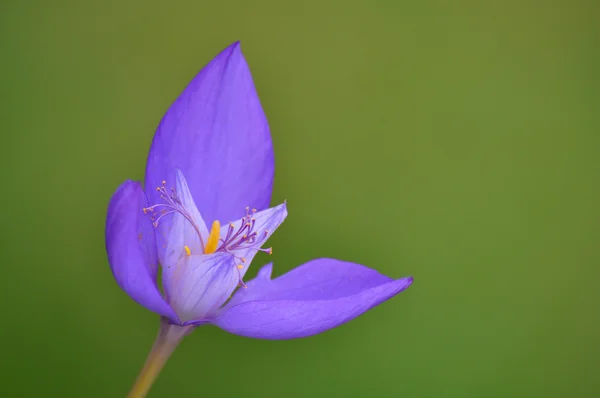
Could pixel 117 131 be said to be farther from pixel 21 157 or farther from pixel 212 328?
pixel 212 328

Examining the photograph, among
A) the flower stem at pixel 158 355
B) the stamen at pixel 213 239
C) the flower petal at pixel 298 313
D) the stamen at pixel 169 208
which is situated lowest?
the flower stem at pixel 158 355

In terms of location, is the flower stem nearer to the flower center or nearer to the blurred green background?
the flower center

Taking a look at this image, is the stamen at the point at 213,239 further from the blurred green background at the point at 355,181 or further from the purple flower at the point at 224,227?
the blurred green background at the point at 355,181

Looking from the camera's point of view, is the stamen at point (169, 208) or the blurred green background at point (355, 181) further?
the blurred green background at point (355, 181)

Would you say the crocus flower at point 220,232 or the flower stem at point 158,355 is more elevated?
the crocus flower at point 220,232

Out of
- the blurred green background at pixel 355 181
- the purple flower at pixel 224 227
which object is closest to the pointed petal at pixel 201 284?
the purple flower at pixel 224 227

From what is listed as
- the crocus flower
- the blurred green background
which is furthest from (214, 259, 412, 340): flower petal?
the blurred green background
